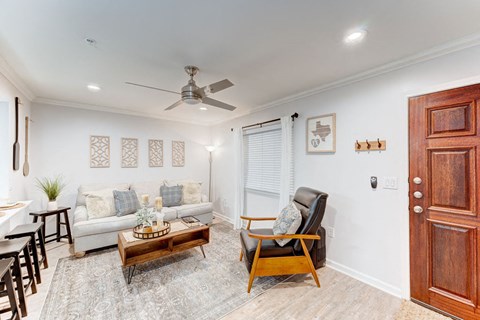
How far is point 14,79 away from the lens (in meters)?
2.58

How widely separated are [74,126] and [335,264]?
484 centimetres

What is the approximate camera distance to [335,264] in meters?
2.65

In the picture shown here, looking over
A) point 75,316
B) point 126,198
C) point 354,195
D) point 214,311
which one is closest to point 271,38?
point 354,195

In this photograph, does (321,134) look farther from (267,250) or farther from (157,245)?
(157,245)

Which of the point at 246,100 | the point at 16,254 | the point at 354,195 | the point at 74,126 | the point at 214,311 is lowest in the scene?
the point at 214,311

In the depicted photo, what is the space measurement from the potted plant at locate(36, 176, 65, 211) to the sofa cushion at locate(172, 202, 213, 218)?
1.87m

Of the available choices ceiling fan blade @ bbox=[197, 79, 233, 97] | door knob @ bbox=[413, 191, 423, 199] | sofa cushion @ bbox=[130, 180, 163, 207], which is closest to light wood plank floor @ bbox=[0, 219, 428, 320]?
door knob @ bbox=[413, 191, 423, 199]

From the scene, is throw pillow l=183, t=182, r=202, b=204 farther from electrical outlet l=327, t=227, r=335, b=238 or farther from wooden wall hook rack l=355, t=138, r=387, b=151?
wooden wall hook rack l=355, t=138, r=387, b=151

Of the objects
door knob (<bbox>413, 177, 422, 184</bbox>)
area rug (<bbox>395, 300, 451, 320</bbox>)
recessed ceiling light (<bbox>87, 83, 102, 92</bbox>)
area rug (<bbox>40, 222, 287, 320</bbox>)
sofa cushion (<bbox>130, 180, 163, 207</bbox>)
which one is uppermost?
recessed ceiling light (<bbox>87, 83, 102, 92</bbox>)

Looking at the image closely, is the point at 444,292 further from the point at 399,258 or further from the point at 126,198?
the point at 126,198

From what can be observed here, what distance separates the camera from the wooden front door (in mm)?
1758

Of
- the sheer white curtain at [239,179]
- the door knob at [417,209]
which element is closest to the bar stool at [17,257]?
the sheer white curtain at [239,179]

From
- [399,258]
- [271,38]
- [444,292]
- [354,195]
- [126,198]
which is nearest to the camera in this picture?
[271,38]

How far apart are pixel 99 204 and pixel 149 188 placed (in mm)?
988
